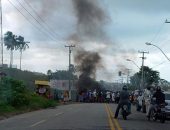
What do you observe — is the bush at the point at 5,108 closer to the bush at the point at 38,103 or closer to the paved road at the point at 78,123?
the paved road at the point at 78,123

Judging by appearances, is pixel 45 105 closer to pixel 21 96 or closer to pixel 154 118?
pixel 21 96

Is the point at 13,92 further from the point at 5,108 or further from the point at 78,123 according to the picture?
the point at 78,123

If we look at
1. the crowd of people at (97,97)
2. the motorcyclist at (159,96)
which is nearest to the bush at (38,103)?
the motorcyclist at (159,96)

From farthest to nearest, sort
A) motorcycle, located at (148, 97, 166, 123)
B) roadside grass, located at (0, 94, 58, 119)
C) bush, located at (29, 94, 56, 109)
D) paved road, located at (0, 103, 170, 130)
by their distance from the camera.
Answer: bush, located at (29, 94, 56, 109), roadside grass, located at (0, 94, 58, 119), motorcycle, located at (148, 97, 166, 123), paved road, located at (0, 103, 170, 130)

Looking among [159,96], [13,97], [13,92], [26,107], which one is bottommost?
[26,107]

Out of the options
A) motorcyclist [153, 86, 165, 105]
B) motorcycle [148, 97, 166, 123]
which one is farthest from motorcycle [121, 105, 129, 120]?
motorcyclist [153, 86, 165, 105]

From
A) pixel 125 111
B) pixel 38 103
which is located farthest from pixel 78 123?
pixel 38 103

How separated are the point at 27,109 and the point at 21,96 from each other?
1.17 m

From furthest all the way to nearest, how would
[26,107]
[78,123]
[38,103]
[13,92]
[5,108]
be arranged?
[38,103] < [26,107] < [13,92] < [5,108] < [78,123]

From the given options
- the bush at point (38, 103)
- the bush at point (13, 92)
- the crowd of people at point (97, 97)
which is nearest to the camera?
the bush at point (13, 92)

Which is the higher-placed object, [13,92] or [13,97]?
[13,92]

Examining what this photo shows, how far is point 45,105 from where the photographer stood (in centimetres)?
4509

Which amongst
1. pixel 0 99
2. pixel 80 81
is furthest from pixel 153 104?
pixel 80 81

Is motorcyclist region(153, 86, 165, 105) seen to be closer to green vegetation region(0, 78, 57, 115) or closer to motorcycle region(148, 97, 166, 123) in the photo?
motorcycle region(148, 97, 166, 123)
